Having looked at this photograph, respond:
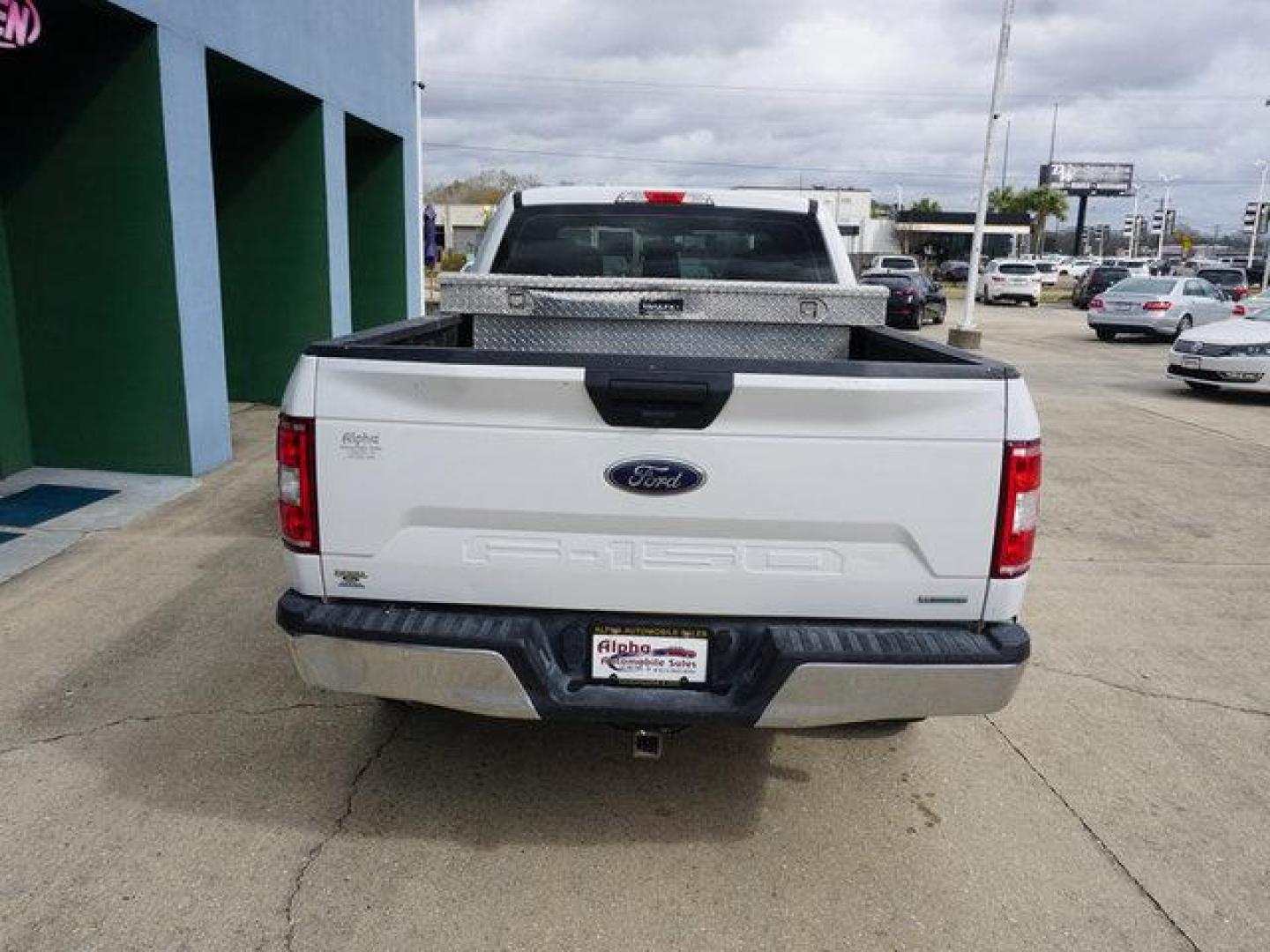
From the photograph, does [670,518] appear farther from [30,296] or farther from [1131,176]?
[1131,176]

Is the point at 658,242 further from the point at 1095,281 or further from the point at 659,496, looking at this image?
the point at 1095,281

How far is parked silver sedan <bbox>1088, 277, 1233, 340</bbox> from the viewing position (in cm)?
2322

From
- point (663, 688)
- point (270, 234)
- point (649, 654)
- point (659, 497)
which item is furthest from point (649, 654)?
point (270, 234)

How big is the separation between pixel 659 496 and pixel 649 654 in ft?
1.57

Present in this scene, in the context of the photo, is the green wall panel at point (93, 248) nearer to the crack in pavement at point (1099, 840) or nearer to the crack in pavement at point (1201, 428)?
the crack in pavement at point (1099, 840)

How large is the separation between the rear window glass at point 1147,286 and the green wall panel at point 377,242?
58.9 feet

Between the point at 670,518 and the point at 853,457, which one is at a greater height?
the point at 853,457

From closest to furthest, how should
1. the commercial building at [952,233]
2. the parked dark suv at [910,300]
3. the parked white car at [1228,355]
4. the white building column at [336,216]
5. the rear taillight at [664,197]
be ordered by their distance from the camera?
1. the rear taillight at [664,197]
2. the white building column at [336,216]
3. the parked white car at [1228,355]
4. the parked dark suv at [910,300]
5. the commercial building at [952,233]

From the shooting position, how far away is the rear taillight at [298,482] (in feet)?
A: 9.29

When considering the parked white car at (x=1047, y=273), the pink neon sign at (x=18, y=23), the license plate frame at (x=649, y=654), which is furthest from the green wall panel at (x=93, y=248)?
the parked white car at (x=1047, y=273)

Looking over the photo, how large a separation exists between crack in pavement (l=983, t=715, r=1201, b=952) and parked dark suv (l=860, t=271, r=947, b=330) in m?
19.5

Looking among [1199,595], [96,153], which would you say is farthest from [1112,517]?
[96,153]

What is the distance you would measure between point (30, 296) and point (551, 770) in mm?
6346

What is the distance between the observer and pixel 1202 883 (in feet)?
10.4
